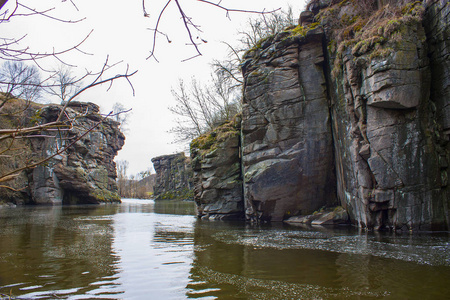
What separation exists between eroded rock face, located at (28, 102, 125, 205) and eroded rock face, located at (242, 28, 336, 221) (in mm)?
19232

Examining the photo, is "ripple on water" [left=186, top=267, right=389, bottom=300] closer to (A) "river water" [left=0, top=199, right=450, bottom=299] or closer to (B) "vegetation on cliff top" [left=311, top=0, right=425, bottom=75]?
(A) "river water" [left=0, top=199, right=450, bottom=299]


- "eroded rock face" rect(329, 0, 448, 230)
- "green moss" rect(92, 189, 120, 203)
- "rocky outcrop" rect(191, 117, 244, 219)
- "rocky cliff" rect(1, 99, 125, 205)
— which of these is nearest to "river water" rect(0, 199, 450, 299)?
"eroded rock face" rect(329, 0, 448, 230)

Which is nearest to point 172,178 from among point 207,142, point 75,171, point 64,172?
point 75,171

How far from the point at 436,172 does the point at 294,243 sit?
560 cm

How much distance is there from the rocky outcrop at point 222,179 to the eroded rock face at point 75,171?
15612 millimetres

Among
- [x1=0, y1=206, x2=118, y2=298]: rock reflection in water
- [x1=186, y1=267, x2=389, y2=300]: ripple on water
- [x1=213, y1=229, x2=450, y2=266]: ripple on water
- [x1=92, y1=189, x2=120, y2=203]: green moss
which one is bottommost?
[x1=213, y1=229, x2=450, y2=266]: ripple on water

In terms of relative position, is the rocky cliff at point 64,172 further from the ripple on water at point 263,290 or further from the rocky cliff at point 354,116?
the ripple on water at point 263,290

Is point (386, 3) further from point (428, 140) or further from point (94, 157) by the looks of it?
point (94, 157)

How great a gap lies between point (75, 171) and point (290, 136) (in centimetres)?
2944

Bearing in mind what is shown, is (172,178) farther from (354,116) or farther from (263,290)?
(263,290)

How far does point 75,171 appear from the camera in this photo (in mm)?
37312

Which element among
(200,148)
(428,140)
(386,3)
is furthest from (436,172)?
(200,148)

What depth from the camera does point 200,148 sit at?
2097cm

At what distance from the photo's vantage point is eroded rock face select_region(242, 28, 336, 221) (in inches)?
616
